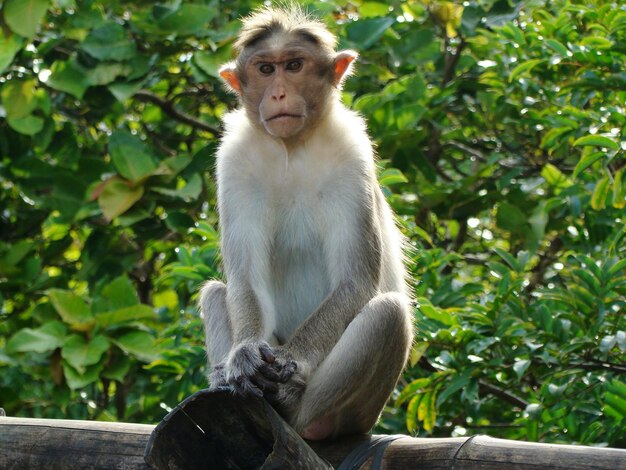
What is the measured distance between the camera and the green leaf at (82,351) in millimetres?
5918

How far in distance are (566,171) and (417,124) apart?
978 millimetres

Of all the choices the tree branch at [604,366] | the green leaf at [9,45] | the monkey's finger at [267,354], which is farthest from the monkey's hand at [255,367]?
the green leaf at [9,45]

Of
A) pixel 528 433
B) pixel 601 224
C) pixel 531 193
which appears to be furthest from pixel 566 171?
pixel 528 433

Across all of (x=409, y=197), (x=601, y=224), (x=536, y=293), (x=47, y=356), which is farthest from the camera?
(x=409, y=197)

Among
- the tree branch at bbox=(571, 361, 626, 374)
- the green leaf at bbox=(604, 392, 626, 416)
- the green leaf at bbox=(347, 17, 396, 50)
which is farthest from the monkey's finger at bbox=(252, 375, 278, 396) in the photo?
the green leaf at bbox=(347, 17, 396, 50)

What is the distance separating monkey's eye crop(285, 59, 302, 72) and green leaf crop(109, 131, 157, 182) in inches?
79.3

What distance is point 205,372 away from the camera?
554 cm

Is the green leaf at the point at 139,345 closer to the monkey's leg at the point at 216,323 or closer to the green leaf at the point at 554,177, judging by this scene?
the monkey's leg at the point at 216,323

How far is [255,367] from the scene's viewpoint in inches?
155

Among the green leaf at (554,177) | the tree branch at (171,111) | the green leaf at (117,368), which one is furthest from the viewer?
the tree branch at (171,111)

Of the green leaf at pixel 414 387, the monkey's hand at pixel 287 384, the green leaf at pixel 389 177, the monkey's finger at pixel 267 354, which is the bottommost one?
the green leaf at pixel 414 387

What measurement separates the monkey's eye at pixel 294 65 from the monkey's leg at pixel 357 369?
1.13 m

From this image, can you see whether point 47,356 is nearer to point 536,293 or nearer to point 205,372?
point 205,372

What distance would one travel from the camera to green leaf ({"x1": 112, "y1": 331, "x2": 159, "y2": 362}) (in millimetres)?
6055
